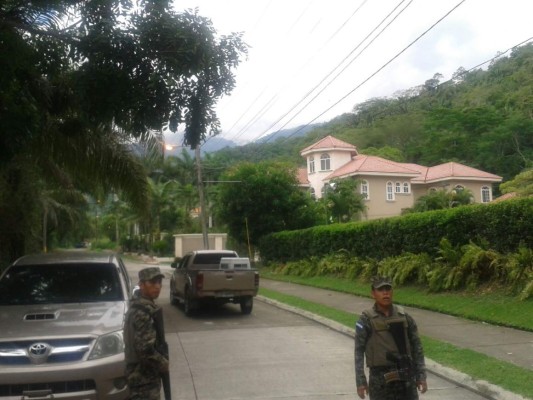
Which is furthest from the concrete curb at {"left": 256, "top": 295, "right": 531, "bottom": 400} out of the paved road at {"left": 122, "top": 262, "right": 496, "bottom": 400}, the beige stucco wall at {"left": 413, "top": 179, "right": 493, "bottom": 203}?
the beige stucco wall at {"left": 413, "top": 179, "right": 493, "bottom": 203}

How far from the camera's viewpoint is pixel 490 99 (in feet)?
186

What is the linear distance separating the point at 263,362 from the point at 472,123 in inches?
2111

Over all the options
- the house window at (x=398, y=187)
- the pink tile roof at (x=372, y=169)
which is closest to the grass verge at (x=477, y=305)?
the pink tile roof at (x=372, y=169)

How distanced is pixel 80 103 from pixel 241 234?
28656mm

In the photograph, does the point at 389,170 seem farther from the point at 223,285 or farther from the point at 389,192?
the point at 223,285

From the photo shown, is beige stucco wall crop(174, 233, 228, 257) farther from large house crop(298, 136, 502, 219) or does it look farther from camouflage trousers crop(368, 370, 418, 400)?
camouflage trousers crop(368, 370, 418, 400)

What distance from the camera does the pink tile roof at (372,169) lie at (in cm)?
5047

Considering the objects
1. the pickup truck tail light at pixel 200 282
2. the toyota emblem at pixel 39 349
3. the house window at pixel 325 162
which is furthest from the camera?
the house window at pixel 325 162

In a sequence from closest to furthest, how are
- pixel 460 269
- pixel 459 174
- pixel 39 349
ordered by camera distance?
pixel 39 349, pixel 460 269, pixel 459 174

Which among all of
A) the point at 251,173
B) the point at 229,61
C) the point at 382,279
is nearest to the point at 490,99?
the point at 251,173

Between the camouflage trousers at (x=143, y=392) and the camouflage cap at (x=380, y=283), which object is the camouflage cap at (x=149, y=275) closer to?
the camouflage trousers at (x=143, y=392)

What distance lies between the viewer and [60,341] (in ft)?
21.4

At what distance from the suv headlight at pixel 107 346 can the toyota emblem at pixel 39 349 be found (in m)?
0.43

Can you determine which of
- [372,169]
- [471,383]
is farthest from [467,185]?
[471,383]
